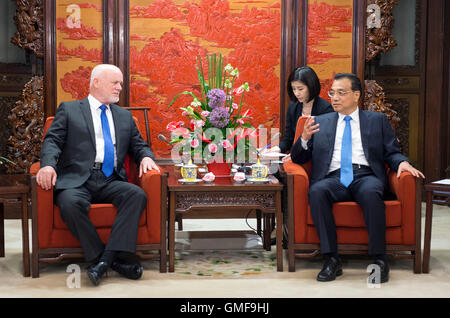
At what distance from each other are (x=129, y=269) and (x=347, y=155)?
1458 millimetres

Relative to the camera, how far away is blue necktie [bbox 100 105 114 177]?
132 inches

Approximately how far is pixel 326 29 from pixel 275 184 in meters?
2.36

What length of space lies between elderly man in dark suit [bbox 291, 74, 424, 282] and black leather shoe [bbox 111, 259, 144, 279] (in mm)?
1033

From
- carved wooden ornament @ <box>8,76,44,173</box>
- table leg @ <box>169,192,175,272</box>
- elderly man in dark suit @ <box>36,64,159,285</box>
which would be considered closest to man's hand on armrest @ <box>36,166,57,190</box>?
elderly man in dark suit @ <box>36,64,159,285</box>

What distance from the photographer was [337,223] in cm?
323

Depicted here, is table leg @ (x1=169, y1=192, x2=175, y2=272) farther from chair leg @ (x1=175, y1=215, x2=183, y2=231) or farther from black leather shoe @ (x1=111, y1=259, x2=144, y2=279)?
chair leg @ (x1=175, y1=215, x2=183, y2=231)

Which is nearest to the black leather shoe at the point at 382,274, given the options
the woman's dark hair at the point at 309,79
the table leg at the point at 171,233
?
the table leg at the point at 171,233

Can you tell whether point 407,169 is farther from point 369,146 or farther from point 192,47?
point 192,47

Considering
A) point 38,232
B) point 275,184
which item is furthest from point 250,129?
point 38,232

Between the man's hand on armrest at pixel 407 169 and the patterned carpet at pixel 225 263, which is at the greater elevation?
the man's hand on armrest at pixel 407 169

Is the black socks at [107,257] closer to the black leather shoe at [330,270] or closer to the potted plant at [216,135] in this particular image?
the potted plant at [216,135]

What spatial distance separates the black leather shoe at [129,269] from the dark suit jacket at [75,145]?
521 millimetres

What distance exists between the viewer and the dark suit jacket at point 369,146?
11.1 feet
